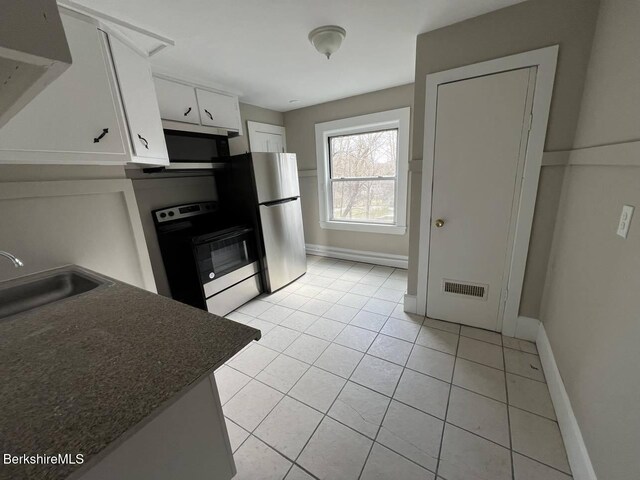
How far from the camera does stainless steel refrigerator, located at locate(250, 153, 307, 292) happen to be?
8.81ft

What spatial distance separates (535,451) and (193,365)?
5.36ft

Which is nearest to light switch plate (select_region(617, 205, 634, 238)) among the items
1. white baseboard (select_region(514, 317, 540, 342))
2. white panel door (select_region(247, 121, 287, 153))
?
white baseboard (select_region(514, 317, 540, 342))

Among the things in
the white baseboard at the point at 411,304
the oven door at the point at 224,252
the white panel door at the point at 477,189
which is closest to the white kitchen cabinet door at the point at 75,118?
the oven door at the point at 224,252

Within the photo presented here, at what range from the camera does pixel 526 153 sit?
5.53ft

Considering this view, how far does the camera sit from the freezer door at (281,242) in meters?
2.82

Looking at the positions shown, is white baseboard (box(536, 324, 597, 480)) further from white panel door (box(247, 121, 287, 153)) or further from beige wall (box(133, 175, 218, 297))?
white panel door (box(247, 121, 287, 153))

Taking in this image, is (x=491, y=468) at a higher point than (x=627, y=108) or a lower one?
lower

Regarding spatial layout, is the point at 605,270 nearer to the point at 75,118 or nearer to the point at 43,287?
the point at 75,118

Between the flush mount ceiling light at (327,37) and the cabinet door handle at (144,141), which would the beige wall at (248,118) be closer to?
the cabinet door handle at (144,141)

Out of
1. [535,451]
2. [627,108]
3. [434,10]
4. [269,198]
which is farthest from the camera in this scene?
[269,198]

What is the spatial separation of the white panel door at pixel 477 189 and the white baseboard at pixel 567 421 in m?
0.46

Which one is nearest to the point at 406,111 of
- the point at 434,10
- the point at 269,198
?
the point at 434,10

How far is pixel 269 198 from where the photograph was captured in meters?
2.76

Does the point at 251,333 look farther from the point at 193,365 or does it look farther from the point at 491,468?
the point at 491,468
